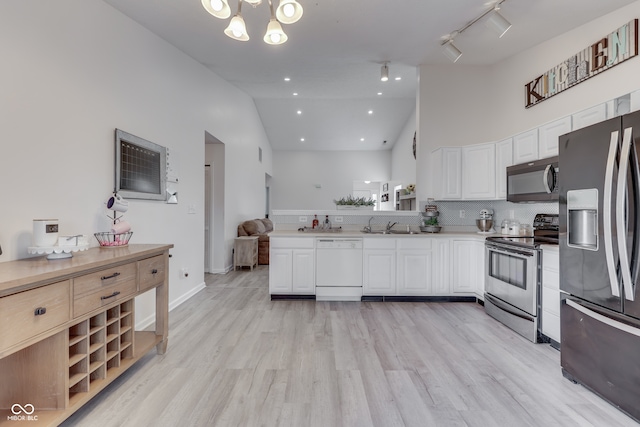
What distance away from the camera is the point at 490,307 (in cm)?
331

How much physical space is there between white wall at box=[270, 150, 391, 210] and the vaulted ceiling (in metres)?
4.32

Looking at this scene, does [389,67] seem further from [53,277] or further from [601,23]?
[53,277]

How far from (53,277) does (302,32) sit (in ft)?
10.8

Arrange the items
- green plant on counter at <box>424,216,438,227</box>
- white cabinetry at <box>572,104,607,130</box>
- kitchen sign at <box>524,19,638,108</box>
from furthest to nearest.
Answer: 1. green plant on counter at <box>424,216,438,227</box>
2. kitchen sign at <box>524,19,638,108</box>
3. white cabinetry at <box>572,104,607,130</box>

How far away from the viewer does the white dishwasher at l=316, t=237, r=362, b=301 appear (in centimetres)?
381

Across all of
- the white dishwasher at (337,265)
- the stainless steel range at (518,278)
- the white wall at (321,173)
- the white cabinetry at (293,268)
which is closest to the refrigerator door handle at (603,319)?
the stainless steel range at (518,278)

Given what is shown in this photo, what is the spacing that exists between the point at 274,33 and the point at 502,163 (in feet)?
10.2

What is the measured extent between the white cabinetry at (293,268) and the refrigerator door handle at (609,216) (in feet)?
8.93

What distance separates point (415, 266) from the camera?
12.5ft

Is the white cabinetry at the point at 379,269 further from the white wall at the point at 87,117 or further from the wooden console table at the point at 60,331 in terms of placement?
the wooden console table at the point at 60,331

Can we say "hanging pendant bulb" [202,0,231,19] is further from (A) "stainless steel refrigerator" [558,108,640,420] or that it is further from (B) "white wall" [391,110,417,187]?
(B) "white wall" [391,110,417,187]

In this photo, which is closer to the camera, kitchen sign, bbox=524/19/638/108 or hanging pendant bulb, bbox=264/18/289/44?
hanging pendant bulb, bbox=264/18/289/44

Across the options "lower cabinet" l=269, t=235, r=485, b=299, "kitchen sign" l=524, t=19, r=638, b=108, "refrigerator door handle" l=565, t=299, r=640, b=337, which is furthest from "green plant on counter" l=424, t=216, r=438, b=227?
"refrigerator door handle" l=565, t=299, r=640, b=337

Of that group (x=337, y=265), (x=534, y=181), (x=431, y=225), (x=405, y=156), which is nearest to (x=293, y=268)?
(x=337, y=265)
